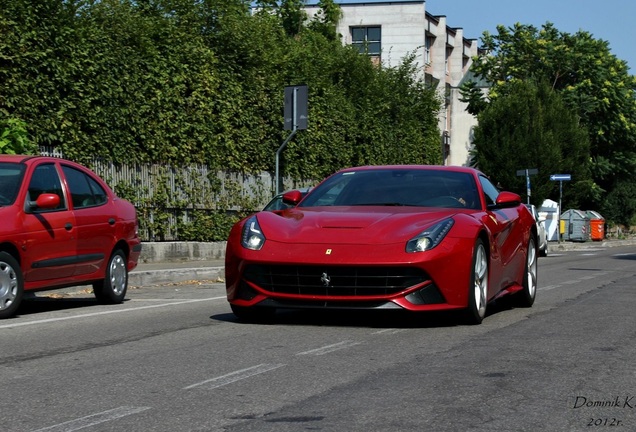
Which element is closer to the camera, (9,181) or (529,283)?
(9,181)

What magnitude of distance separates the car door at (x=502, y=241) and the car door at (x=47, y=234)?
13.6 ft

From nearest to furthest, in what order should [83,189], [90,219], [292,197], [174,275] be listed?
[292,197]
[90,219]
[83,189]
[174,275]

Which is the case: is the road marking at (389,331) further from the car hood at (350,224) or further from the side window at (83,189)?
the side window at (83,189)

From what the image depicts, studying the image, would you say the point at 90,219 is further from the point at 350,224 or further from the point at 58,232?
the point at 350,224

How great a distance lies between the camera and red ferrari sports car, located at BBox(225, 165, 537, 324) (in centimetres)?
931

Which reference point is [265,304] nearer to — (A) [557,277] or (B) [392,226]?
(B) [392,226]

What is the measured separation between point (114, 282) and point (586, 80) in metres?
54.9

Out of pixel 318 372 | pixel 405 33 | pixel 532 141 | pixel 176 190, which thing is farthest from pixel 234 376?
pixel 405 33

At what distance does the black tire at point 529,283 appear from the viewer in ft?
Result: 39.7

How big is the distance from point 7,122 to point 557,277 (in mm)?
9094

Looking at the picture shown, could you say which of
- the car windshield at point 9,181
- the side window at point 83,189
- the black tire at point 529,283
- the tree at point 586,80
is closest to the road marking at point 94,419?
the car windshield at point 9,181

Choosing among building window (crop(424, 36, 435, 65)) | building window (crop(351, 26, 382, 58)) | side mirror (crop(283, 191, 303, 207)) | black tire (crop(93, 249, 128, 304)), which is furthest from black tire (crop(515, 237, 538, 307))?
building window (crop(424, 36, 435, 65))

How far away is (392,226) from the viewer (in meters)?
9.58

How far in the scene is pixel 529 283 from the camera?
12195mm
